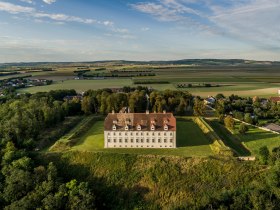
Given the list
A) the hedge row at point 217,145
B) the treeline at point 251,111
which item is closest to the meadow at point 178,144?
the hedge row at point 217,145

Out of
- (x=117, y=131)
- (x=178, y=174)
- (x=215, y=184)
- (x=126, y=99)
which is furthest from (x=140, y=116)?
(x=126, y=99)

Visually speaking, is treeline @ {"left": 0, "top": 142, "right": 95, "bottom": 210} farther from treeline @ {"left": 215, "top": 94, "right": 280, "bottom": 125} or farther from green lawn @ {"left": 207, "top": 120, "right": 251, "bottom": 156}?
treeline @ {"left": 215, "top": 94, "right": 280, "bottom": 125}

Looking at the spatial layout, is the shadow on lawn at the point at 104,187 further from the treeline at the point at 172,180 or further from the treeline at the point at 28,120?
the treeline at the point at 28,120

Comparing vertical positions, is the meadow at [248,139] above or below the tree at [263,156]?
below

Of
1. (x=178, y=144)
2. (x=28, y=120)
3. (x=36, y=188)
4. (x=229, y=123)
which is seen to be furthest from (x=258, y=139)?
(x=28, y=120)

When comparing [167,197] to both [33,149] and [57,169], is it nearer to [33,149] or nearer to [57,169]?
[57,169]

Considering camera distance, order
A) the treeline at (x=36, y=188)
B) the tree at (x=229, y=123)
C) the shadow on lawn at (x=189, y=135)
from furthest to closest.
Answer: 1. the tree at (x=229, y=123)
2. the shadow on lawn at (x=189, y=135)
3. the treeline at (x=36, y=188)
